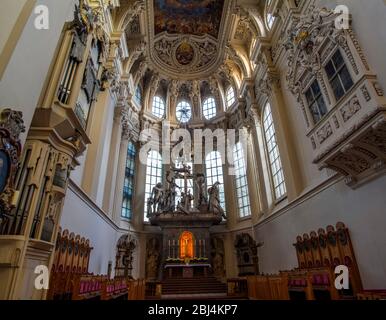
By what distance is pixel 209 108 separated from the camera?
20.1 meters

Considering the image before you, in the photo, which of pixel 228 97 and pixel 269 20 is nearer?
pixel 269 20

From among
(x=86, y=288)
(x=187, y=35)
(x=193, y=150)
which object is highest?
(x=187, y=35)

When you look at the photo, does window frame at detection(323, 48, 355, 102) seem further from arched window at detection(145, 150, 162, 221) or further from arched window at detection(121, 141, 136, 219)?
arched window at detection(145, 150, 162, 221)

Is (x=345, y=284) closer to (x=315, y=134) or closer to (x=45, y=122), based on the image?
(x=315, y=134)

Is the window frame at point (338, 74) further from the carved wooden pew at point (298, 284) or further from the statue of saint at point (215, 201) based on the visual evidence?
the statue of saint at point (215, 201)

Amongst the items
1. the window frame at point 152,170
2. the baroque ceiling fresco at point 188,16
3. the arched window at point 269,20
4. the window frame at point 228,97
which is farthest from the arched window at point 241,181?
the baroque ceiling fresco at point 188,16

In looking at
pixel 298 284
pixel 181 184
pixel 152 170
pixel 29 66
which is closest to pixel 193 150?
pixel 181 184

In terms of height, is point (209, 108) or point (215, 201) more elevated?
point (209, 108)

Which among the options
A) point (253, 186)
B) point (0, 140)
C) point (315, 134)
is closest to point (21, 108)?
point (0, 140)

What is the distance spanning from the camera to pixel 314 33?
740cm

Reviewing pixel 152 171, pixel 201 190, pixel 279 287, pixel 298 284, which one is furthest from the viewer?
pixel 152 171

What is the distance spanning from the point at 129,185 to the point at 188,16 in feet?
43.7

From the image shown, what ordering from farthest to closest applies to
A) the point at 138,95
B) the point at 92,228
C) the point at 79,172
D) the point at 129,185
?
the point at 138,95 → the point at 129,185 → the point at 92,228 → the point at 79,172

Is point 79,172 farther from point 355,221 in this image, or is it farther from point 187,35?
point 187,35
